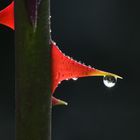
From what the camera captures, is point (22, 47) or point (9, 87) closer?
point (22, 47)

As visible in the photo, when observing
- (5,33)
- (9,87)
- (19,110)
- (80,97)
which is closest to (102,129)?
(80,97)

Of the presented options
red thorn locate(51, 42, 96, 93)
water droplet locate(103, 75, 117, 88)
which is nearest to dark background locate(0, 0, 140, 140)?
water droplet locate(103, 75, 117, 88)

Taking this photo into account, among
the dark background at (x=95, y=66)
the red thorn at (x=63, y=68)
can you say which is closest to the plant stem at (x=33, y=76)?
the red thorn at (x=63, y=68)

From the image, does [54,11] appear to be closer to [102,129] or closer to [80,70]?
[102,129]

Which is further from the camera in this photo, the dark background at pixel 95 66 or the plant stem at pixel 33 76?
the dark background at pixel 95 66

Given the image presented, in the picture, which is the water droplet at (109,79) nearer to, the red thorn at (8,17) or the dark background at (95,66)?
the red thorn at (8,17)

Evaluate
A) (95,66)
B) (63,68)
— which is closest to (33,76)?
(63,68)

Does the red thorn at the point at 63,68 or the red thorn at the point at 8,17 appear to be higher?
the red thorn at the point at 8,17
